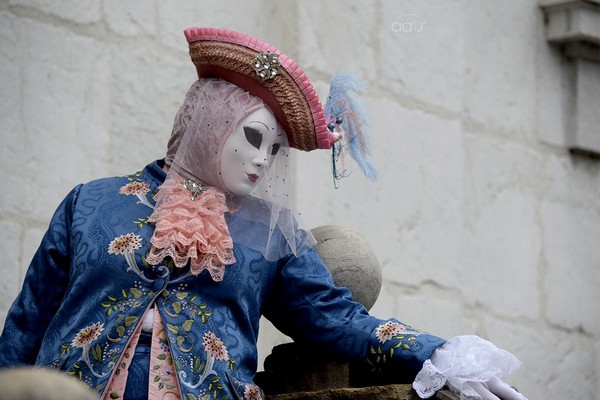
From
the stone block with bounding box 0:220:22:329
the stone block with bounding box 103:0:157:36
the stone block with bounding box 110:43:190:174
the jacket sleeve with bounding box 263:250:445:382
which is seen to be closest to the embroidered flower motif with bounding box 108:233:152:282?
the jacket sleeve with bounding box 263:250:445:382

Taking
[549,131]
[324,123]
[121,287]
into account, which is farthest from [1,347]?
[549,131]

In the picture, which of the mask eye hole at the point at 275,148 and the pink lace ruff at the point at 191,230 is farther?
the mask eye hole at the point at 275,148

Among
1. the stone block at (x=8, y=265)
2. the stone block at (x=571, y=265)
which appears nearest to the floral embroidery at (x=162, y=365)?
the stone block at (x=8, y=265)

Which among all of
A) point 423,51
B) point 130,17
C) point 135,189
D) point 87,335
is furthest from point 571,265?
point 87,335

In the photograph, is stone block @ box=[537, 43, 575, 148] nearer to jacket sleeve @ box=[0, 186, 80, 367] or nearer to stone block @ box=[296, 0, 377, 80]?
stone block @ box=[296, 0, 377, 80]

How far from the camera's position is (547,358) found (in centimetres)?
545

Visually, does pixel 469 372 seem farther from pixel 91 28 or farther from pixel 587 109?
pixel 587 109

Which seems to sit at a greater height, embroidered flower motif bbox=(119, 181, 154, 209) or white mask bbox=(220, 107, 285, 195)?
white mask bbox=(220, 107, 285, 195)

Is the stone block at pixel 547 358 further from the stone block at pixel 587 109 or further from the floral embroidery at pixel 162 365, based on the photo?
the floral embroidery at pixel 162 365

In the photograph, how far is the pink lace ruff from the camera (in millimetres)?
3338

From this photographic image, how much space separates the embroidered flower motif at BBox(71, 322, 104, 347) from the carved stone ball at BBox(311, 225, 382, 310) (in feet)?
1.99

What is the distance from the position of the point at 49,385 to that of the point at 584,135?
396 cm

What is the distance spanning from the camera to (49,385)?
192 centimetres

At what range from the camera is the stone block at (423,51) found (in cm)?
493
